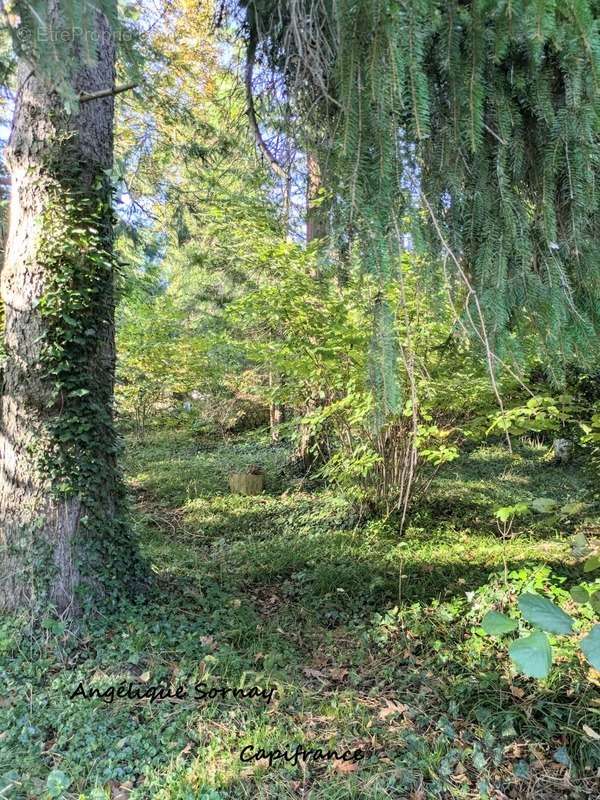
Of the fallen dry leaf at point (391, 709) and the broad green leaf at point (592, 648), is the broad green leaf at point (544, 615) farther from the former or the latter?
the fallen dry leaf at point (391, 709)

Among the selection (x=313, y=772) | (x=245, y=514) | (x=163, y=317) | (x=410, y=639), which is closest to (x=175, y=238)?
(x=163, y=317)

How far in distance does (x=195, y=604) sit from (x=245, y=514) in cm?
215

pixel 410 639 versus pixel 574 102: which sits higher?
pixel 574 102

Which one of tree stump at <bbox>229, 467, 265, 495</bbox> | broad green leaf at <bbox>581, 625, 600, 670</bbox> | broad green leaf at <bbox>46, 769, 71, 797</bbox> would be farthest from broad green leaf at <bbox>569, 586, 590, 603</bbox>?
tree stump at <bbox>229, 467, 265, 495</bbox>

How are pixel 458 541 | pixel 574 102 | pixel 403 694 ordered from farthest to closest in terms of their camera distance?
1. pixel 458 541
2. pixel 403 694
3. pixel 574 102

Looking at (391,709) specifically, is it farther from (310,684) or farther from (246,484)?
(246,484)

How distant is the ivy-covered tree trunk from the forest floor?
1.11 ft

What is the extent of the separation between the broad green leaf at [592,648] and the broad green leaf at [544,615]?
57mm

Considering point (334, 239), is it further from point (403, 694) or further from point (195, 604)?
point (195, 604)

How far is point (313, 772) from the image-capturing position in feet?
5.90

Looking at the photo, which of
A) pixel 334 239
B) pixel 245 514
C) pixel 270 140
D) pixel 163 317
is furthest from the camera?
pixel 163 317

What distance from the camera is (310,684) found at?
238 centimetres

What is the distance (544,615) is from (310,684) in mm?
1573

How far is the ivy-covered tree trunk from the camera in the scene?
2684mm
